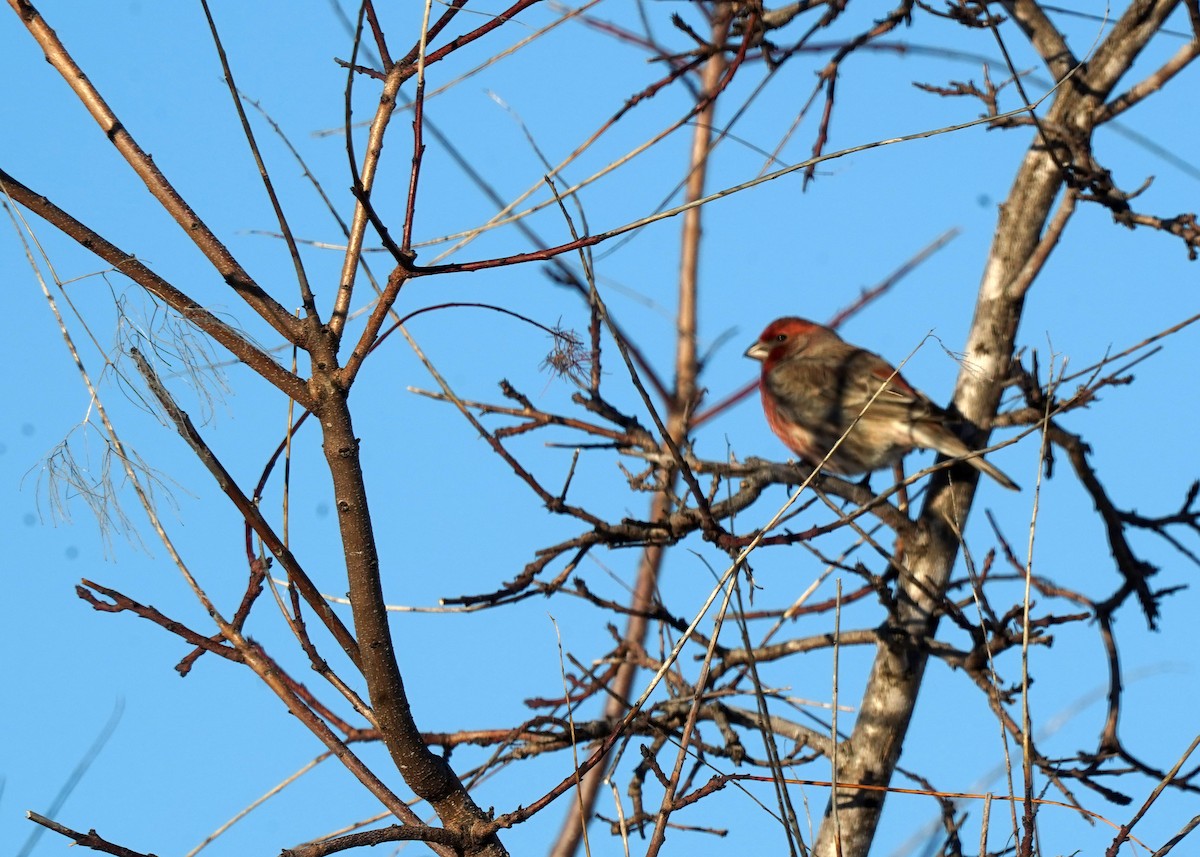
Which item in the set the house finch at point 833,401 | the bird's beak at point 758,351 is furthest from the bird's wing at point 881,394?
the bird's beak at point 758,351

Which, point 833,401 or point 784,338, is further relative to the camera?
point 784,338

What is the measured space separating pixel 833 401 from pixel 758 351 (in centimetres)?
105

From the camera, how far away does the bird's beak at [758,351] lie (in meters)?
7.98

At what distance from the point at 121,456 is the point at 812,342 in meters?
5.95

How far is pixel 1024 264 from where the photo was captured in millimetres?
4797

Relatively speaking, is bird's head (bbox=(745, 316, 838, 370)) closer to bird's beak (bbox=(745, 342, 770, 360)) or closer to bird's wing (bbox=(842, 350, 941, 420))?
bird's beak (bbox=(745, 342, 770, 360))

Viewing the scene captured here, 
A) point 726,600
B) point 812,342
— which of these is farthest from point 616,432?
point 812,342

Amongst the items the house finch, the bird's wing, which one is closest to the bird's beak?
the house finch

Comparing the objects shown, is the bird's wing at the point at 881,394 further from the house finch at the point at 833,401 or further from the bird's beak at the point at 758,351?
the bird's beak at the point at 758,351

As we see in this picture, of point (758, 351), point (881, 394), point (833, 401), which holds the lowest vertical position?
point (881, 394)

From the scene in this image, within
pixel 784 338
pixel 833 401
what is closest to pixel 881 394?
pixel 833 401

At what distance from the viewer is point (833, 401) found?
7055 mm

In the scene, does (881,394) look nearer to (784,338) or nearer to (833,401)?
(833,401)

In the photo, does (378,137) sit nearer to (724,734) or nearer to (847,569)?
(847,569)
